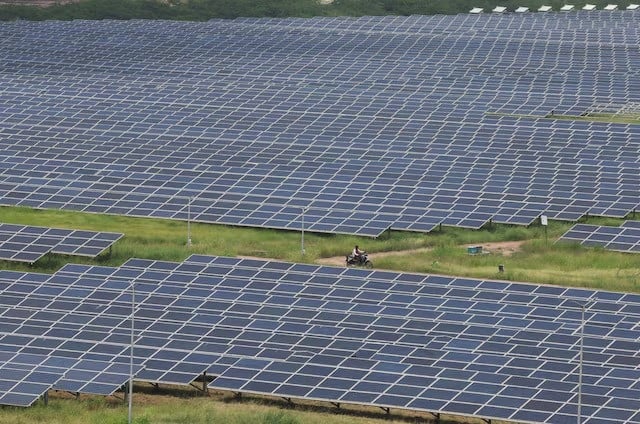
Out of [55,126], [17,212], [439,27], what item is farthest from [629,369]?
[439,27]

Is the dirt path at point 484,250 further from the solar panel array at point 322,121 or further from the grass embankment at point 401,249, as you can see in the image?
the solar panel array at point 322,121

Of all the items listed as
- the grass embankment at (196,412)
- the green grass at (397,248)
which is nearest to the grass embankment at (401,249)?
the green grass at (397,248)

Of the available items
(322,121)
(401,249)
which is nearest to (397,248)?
(401,249)

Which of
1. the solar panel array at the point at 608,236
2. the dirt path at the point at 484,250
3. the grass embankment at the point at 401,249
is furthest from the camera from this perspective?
the solar panel array at the point at 608,236

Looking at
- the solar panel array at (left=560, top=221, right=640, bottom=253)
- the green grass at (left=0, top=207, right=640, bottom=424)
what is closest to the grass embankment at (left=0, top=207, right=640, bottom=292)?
the green grass at (left=0, top=207, right=640, bottom=424)

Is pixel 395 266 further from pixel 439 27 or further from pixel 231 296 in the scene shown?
pixel 439 27

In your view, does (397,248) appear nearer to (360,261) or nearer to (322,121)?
(360,261)
